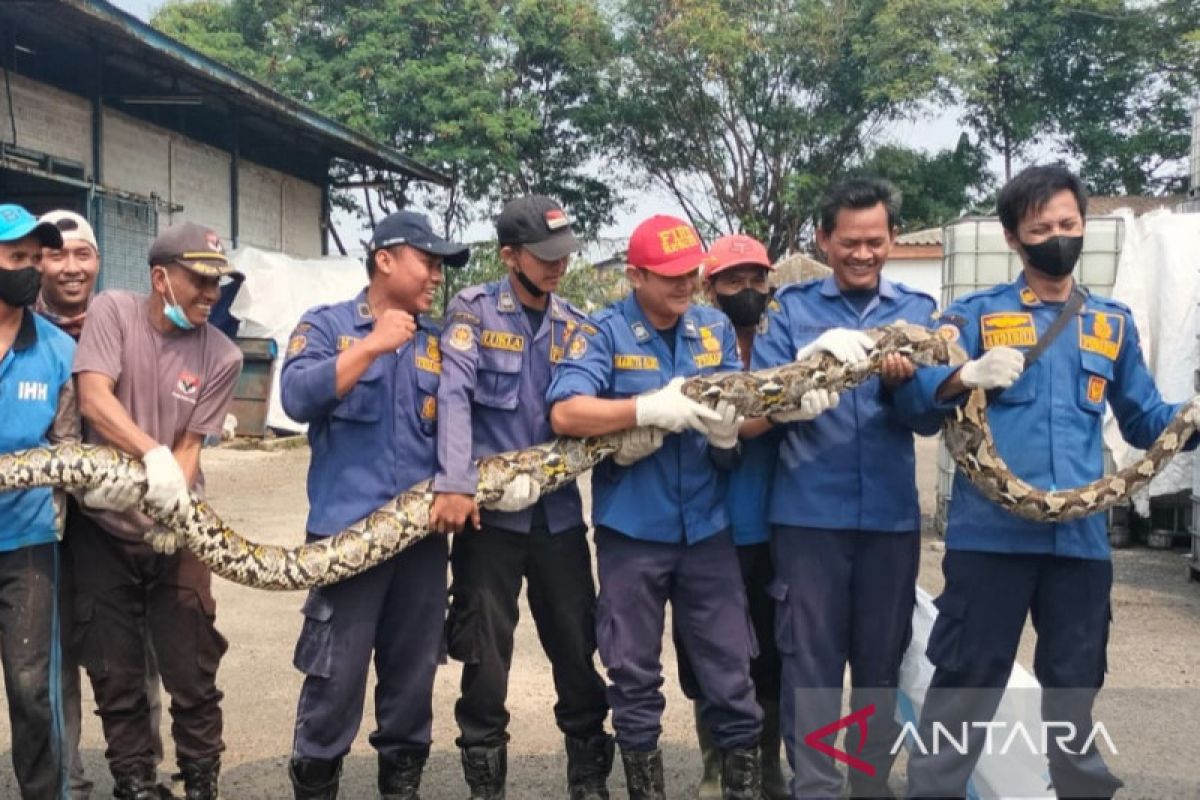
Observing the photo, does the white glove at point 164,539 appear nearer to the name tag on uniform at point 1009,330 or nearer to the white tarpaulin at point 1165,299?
the name tag on uniform at point 1009,330

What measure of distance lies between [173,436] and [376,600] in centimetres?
116

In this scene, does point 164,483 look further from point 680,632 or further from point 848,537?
point 848,537

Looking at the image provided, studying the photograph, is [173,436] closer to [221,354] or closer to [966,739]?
[221,354]

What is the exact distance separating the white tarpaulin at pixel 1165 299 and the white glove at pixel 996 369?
22.7 ft

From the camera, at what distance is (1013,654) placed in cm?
415

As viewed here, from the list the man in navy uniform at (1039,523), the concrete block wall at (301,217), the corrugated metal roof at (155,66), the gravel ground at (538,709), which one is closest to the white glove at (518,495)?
the gravel ground at (538,709)

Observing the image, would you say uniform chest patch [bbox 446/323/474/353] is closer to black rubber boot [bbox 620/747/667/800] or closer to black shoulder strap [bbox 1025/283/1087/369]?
black rubber boot [bbox 620/747/667/800]

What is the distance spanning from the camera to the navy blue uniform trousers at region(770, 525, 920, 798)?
4.41m

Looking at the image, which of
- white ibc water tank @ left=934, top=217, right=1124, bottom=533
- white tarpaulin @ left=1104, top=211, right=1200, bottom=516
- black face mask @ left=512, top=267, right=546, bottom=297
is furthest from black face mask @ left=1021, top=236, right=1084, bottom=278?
white tarpaulin @ left=1104, top=211, right=1200, bottom=516

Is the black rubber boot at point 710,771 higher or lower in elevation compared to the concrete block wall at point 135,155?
lower

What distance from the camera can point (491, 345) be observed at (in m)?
4.86

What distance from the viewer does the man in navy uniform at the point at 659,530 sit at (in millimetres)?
4523

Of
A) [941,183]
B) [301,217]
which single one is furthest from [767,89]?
[301,217]

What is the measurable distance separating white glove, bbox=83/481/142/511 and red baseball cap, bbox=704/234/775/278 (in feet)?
8.99
